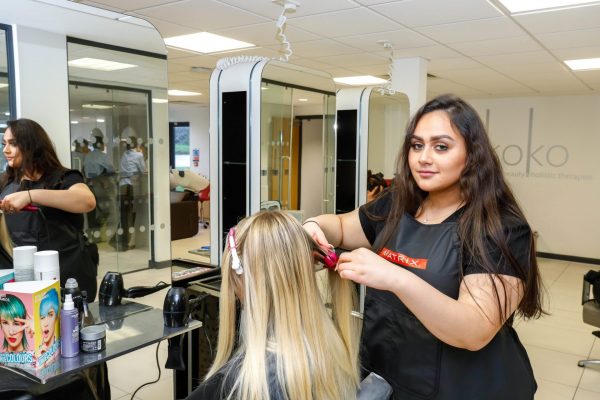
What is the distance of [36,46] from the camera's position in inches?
61.8

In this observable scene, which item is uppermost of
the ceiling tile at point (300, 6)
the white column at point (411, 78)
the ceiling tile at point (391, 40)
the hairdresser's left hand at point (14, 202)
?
the ceiling tile at point (391, 40)

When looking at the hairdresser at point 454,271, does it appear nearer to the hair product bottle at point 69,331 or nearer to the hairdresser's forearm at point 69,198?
the hair product bottle at point 69,331

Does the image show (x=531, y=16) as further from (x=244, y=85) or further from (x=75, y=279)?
(x=75, y=279)

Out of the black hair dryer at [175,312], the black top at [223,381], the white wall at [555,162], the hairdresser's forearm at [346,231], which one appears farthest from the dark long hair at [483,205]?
the white wall at [555,162]

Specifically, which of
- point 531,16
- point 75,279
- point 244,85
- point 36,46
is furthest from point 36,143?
point 531,16

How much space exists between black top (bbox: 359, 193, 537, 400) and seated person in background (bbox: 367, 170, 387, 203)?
2.75m

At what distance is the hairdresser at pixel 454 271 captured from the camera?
1.11 meters

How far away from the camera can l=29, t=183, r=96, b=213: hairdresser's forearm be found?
65.6 inches

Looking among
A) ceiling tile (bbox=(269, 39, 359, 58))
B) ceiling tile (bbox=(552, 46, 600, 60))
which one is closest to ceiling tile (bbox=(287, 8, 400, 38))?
ceiling tile (bbox=(269, 39, 359, 58))

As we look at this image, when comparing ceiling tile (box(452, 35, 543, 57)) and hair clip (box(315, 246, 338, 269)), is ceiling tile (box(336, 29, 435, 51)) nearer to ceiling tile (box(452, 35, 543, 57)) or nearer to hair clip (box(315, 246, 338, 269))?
ceiling tile (box(452, 35, 543, 57))

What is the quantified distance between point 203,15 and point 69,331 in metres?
2.30

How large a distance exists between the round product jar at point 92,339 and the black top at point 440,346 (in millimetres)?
857

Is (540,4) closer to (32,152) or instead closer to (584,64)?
(584,64)

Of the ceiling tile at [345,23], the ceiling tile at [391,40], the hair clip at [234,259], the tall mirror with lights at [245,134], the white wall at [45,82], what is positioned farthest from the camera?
the ceiling tile at [391,40]
